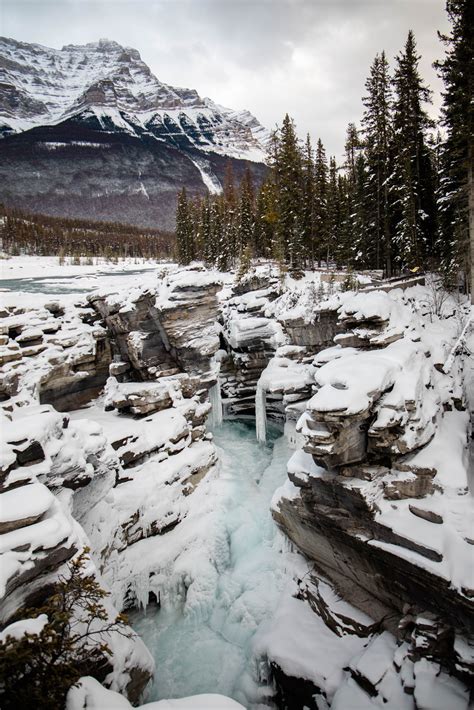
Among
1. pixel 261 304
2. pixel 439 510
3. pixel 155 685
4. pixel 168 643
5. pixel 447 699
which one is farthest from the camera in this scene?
pixel 261 304

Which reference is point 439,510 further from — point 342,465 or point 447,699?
point 447,699

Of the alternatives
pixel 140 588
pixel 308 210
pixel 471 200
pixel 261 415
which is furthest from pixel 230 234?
pixel 140 588

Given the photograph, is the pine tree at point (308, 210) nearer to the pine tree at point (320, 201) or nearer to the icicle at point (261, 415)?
the pine tree at point (320, 201)

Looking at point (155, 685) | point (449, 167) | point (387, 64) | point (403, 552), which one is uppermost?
point (387, 64)

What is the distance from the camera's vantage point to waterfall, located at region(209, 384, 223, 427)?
22866 millimetres

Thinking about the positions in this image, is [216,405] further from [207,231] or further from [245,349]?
[207,231]

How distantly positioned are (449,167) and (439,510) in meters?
22.4

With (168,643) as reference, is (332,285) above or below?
above

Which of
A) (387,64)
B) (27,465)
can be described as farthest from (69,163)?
(27,465)

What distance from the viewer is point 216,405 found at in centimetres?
2314

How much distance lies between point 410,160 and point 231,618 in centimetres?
2944

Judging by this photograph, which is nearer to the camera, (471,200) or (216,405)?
(471,200)

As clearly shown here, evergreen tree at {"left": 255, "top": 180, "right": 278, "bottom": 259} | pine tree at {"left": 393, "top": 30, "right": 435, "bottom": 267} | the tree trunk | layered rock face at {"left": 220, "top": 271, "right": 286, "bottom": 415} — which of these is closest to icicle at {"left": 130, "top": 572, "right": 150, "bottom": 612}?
layered rock face at {"left": 220, "top": 271, "right": 286, "bottom": 415}

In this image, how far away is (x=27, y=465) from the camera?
27.9 ft
